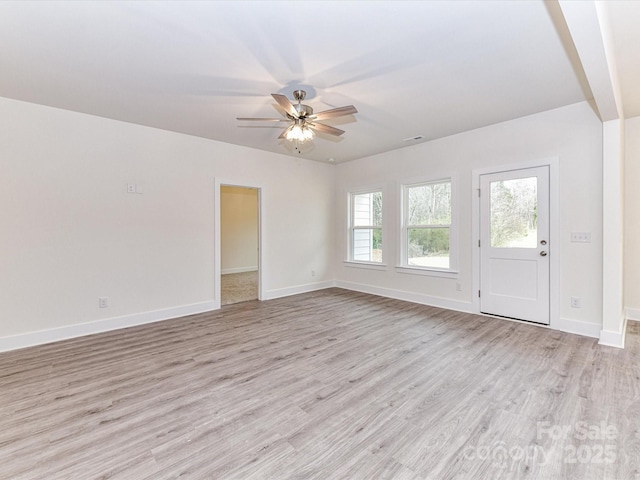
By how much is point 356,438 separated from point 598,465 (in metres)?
1.27

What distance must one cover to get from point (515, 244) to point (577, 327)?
1.15 m

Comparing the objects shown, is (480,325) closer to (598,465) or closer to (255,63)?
(598,465)

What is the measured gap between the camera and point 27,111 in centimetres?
326

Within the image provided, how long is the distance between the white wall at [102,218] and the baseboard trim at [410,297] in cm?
187

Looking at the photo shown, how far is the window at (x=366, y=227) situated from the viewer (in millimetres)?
5811

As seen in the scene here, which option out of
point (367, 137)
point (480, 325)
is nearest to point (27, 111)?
point (367, 137)

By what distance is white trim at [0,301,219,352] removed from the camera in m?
3.20

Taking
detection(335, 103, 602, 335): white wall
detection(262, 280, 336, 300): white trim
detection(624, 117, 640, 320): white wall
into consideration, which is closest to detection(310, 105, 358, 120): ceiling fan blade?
detection(335, 103, 602, 335): white wall

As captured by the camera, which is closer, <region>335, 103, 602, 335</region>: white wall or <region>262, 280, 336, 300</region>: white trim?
<region>335, 103, 602, 335</region>: white wall

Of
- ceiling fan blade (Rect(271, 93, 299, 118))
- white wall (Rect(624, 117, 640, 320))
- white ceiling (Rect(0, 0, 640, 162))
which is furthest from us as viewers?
white wall (Rect(624, 117, 640, 320))

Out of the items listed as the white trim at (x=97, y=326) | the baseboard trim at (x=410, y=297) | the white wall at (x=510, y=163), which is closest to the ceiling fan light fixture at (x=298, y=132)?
the white wall at (x=510, y=163)

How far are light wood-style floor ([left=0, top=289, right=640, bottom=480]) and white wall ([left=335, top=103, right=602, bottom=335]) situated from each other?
2.64 feet

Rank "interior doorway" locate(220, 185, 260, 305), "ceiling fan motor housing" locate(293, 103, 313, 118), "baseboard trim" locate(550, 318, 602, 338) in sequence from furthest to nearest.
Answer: "interior doorway" locate(220, 185, 260, 305), "baseboard trim" locate(550, 318, 602, 338), "ceiling fan motor housing" locate(293, 103, 313, 118)

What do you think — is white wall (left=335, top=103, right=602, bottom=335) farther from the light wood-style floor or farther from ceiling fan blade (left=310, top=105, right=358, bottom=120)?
→ ceiling fan blade (left=310, top=105, right=358, bottom=120)
